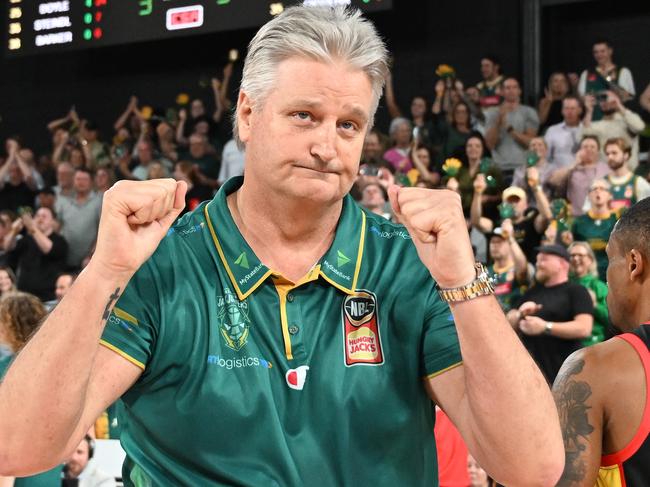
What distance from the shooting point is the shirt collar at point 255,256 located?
2033 mm

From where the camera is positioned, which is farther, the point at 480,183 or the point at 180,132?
the point at 180,132

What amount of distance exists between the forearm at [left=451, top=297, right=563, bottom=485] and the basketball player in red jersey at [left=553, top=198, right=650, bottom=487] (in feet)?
2.70

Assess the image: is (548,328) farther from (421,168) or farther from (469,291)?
(469,291)

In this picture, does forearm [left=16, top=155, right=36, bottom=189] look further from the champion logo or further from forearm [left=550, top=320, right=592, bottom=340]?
the champion logo

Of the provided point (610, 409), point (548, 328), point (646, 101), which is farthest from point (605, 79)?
point (610, 409)

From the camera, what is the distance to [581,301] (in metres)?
6.80

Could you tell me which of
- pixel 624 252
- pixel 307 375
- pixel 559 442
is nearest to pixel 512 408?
pixel 559 442

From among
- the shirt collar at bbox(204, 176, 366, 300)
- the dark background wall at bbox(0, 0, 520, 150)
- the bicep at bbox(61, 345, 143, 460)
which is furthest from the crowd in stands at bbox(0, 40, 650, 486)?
the bicep at bbox(61, 345, 143, 460)

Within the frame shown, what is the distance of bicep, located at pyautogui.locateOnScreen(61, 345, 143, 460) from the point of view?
1834 mm

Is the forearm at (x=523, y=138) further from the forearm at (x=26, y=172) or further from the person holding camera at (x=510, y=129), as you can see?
the forearm at (x=26, y=172)

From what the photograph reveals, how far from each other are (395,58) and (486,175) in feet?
13.4

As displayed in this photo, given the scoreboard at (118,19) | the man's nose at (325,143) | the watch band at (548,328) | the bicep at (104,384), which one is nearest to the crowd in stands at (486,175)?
the watch band at (548,328)

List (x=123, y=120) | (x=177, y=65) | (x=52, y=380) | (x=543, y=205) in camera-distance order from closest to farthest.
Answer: (x=52, y=380), (x=543, y=205), (x=123, y=120), (x=177, y=65)

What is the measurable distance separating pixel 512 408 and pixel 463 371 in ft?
0.42
